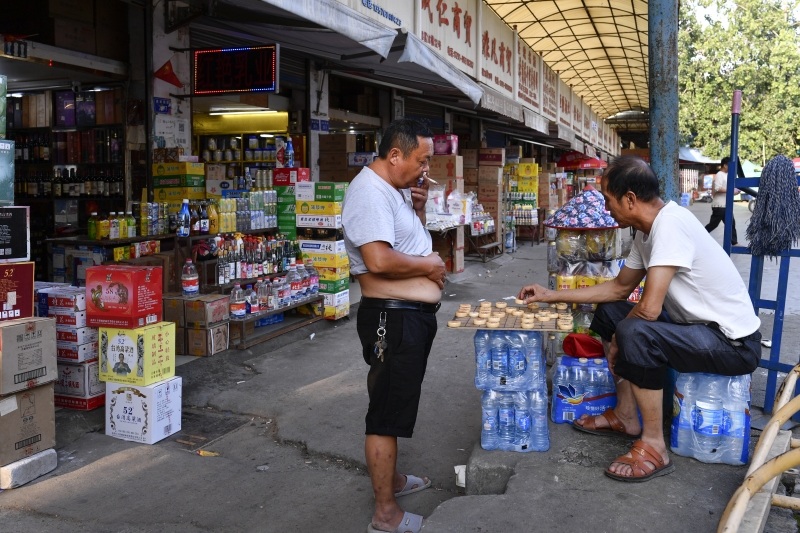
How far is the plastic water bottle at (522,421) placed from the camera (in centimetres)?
348

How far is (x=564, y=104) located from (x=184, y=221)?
15.3m

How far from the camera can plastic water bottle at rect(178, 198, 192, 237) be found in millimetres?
6258

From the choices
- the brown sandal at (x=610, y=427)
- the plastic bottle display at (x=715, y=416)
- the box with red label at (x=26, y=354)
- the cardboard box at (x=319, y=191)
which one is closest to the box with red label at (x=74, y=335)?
the box with red label at (x=26, y=354)

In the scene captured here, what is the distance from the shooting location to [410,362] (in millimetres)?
3041

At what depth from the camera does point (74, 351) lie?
14.2ft

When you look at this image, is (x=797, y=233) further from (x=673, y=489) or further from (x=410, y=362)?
(x=410, y=362)

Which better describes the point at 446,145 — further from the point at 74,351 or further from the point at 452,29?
the point at 74,351

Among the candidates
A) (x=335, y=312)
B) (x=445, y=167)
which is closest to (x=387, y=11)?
(x=335, y=312)

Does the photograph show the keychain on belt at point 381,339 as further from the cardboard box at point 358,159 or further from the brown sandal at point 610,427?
the cardboard box at point 358,159

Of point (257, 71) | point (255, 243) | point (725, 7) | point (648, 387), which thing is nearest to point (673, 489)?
point (648, 387)

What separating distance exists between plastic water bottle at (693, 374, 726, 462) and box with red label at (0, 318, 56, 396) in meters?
3.46

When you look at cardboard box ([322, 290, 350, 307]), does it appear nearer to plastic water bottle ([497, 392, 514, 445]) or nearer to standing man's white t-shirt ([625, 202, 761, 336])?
Answer: plastic water bottle ([497, 392, 514, 445])

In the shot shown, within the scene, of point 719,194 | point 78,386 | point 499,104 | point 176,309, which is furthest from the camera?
point 719,194

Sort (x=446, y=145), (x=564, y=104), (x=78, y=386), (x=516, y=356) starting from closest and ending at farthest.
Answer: (x=516, y=356)
(x=78, y=386)
(x=446, y=145)
(x=564, y=104)
